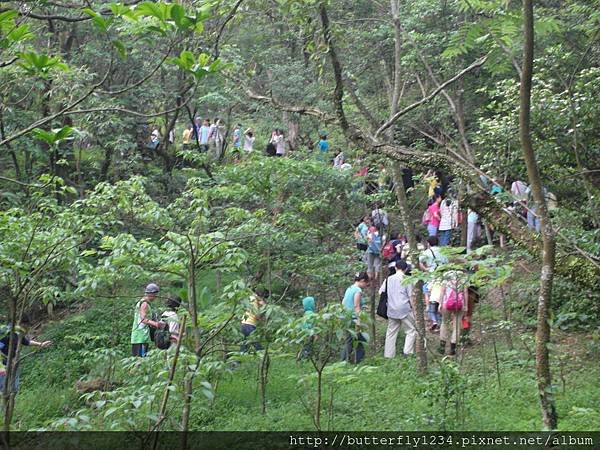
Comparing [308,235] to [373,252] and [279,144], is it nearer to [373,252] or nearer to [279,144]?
[373,252]

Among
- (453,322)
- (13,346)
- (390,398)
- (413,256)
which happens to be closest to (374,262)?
(453,322)

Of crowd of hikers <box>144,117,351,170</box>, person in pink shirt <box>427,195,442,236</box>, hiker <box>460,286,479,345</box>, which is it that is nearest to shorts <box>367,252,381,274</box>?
person in pink shirt <box>427,195,442,236</box>

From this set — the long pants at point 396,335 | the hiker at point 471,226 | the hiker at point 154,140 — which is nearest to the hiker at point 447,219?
the hiker at point 471,226

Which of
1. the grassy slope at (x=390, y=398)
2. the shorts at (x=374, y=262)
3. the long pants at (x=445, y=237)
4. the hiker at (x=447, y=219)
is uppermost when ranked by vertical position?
the hiker at (x=447, y=219)

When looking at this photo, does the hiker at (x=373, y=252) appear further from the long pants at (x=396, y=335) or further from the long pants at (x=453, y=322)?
the long pants at (x=453, y=322)

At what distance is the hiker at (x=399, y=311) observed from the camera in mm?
9570

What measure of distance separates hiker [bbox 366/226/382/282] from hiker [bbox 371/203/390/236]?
0.17m

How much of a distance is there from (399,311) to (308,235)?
180 cm

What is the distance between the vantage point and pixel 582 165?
8555 millimetres

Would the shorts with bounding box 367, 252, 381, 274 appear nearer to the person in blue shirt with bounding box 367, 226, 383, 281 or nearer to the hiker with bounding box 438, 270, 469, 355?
the person in blue shirt with bounding box 367, 226, 383, 281

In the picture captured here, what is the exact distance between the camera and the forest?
169 inches

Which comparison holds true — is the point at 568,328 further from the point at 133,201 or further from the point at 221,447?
the point at 133,201

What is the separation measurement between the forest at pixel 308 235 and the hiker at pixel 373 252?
9cm

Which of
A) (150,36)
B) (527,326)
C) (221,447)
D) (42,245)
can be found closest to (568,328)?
(527,326)
